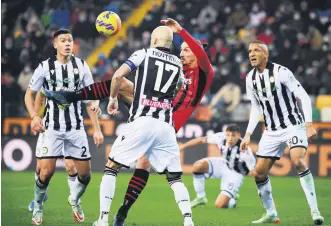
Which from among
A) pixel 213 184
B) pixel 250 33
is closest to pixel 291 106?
pixel 213 184

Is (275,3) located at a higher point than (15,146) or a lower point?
higher

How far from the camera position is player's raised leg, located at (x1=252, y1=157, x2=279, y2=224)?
8953mm

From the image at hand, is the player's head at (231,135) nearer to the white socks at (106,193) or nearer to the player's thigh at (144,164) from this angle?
the player's thigh at (144,164)

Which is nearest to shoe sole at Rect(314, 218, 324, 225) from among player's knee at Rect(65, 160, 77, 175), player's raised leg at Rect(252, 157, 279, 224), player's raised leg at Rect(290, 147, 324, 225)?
player's raised leg at Rect(290, 147, 324, 225)

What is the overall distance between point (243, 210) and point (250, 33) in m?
11.5

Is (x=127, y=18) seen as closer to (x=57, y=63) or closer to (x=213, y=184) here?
(x=213, y=184)

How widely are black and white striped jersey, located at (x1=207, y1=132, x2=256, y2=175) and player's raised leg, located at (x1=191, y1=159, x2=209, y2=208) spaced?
36 cm

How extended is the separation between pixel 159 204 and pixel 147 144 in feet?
12.4

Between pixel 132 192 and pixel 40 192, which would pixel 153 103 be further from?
pixel 40 192

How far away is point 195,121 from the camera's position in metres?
16.6

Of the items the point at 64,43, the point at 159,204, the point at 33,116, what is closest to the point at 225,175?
the point at 159,204

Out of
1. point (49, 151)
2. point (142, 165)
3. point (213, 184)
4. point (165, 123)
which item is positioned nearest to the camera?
point (165, 123)

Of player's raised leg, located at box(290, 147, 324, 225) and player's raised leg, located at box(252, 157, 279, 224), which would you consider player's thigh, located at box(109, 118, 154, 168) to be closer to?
player's raised leg, located at box(252, 157, 279, 224)

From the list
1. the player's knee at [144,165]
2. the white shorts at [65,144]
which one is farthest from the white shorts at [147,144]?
the white shorts at [65,144]
